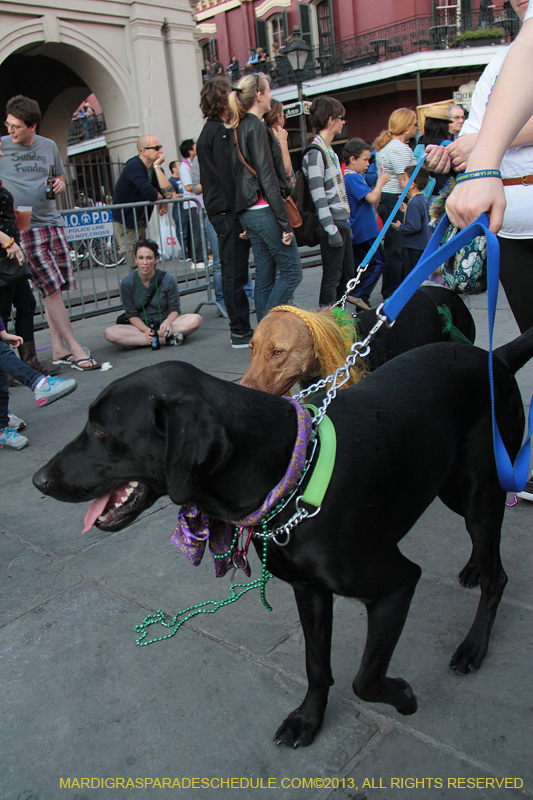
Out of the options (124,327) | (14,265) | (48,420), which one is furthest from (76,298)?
(48,420)

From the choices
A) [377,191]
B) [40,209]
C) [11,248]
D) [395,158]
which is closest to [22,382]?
[11,248]

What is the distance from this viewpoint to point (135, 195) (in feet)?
27.5

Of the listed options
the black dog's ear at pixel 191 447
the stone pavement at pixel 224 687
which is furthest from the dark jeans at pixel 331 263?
the black dog's ear at pixel 191 447

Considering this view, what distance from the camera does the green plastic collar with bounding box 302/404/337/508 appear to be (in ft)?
5.40

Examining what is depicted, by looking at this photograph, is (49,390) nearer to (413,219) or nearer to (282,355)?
(282,355)

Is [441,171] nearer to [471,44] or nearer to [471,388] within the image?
[471,388]

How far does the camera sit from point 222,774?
1779 millimetres

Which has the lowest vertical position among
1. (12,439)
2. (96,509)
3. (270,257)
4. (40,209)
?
(12,439)

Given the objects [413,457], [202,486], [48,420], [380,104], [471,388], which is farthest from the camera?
[380,104]

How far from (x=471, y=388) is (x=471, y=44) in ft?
98.6

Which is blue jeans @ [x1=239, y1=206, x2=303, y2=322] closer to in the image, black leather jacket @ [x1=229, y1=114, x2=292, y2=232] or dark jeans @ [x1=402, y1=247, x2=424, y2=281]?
black leather jacket @ [x1=229, y1=114, x2=292, y2=232]

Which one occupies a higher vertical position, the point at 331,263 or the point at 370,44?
the point at 370,44

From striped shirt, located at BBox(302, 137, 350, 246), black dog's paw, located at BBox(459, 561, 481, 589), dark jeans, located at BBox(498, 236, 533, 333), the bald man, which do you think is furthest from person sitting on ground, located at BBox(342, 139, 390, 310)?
black dog's paw, located at BBox(459, 561, 481, 589)

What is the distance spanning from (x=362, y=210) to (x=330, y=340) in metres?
4.38
